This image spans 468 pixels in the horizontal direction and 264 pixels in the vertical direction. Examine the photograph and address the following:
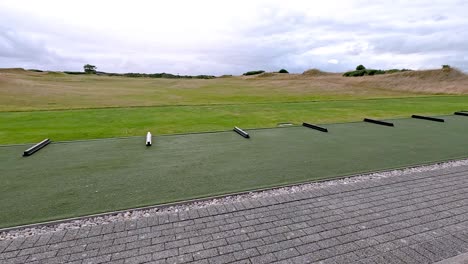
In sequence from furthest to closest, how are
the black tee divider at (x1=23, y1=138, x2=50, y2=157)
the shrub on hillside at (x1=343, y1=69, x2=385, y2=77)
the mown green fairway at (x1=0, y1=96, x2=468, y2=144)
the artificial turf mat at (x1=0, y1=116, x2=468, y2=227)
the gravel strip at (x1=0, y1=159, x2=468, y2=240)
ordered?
the shrub on hillside at (x1=343, y1=69, x2=385, y2=77)
the mown green fairway at (x1=0, y1=96, x2=468, y2=144)
the black tee divider at (x1=23, y1=138, x2=50, y2=157)
the artificial turf mat at (x1=0, y1=116, x2=468, y2=227)
the gravel strip at (x1=0, y1=159, x2=468, y2=240)

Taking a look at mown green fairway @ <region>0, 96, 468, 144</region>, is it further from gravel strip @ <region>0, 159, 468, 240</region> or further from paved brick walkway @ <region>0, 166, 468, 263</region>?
paved brick walkway @ <region>0, 166, 468, 263</region>

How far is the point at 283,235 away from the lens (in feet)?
10.0

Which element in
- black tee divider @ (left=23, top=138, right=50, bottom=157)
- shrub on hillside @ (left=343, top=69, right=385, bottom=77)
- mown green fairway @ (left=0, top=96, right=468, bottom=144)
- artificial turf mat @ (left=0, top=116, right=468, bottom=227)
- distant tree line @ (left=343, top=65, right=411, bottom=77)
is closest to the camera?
artificial turf mat @ (left=0, top=116, right=468, bottom=227)

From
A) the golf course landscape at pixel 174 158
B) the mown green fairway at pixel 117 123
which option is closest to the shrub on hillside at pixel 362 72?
the golf course landscape at pixel 174 158

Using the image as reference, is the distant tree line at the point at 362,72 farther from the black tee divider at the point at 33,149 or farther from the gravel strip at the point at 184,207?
the black tee divider at the point at 33,149

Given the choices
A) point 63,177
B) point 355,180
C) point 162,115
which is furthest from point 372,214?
point 162,115

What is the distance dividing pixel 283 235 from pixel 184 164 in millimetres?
2861

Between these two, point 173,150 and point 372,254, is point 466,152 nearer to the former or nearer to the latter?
point 372,254

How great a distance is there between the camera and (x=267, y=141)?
7.32 metres

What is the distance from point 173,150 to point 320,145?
3674mm

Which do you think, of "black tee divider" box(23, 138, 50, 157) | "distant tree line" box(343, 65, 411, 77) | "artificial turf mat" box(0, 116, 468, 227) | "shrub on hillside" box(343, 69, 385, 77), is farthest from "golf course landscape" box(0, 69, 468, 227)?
"shrub on hillside" box(343, 69, 385, 77)

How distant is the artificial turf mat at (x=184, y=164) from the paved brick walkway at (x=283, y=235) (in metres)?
0.58

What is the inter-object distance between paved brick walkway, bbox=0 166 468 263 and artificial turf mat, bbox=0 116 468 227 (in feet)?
1.91

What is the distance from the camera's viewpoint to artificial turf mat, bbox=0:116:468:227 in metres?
3.88
